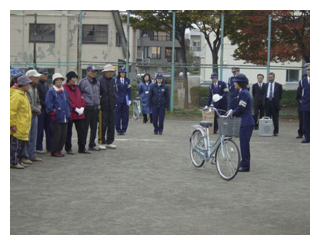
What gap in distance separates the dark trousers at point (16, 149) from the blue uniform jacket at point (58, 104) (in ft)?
5.00

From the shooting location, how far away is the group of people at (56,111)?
34.6ft

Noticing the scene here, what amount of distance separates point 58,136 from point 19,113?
6.53 ft

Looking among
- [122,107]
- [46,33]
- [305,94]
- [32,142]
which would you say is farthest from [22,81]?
[46,33]

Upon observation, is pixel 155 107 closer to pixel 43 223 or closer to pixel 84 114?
pixel 84 114

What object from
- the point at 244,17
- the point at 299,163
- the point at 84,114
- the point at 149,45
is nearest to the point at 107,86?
the point at 84,114

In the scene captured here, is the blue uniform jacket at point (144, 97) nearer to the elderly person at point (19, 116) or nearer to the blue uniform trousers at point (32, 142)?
the blue uniform trousers at point (32, 142)

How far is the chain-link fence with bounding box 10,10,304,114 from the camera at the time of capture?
24.6 m

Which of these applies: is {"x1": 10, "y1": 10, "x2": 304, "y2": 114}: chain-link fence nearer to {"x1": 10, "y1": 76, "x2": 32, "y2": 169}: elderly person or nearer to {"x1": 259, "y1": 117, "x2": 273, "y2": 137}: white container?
{"x1": 259, "y1": 117, "x2": 273, "y2": 137}: white container

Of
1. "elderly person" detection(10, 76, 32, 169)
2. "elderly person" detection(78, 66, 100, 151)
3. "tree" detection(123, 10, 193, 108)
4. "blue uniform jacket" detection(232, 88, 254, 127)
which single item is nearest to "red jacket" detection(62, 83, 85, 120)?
"elderly person" detection(78, 66, 100, 151)

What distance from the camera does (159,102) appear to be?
686 inches

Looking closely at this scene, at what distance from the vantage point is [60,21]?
119ft

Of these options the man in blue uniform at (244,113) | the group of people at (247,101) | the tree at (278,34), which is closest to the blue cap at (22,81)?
the group of people at (247,101)

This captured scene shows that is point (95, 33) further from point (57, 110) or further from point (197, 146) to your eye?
point (197, 146)

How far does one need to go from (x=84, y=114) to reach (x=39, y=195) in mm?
5107
